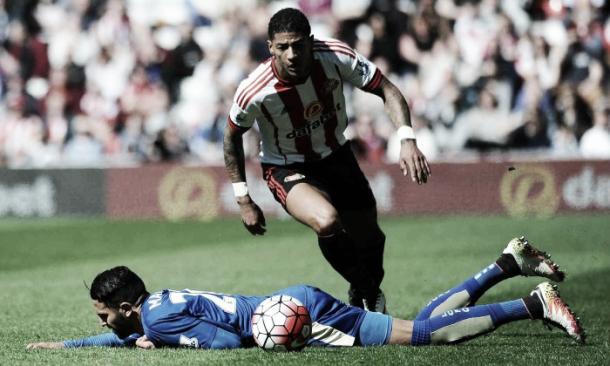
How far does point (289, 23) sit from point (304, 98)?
667 millimetres

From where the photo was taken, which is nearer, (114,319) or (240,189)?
(114,319)

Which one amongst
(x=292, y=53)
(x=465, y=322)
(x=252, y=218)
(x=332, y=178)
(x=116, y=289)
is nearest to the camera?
(x=116, y=289)

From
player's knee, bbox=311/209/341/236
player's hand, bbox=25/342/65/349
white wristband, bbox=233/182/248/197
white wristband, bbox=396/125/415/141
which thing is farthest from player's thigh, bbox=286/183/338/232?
player's hand, bbox=25/342/65/349

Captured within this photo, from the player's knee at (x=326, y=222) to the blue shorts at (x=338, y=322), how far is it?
0.60m

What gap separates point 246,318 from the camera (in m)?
7.14

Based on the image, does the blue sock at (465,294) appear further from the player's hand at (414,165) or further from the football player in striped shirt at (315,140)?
the player's hand at (414,165)

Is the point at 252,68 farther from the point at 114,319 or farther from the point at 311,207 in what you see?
the point at 114,319

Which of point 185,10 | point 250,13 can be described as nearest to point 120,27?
point 185,10

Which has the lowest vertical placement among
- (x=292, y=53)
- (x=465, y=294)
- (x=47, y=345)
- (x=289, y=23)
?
(x=47, y=345)

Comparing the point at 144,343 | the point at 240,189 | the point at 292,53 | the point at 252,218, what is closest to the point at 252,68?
the point at 240,189

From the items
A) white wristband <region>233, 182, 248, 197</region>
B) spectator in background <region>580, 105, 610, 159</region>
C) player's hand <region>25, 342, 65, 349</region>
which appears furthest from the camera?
spectator in background <region>580, 105, 610, 159</region>

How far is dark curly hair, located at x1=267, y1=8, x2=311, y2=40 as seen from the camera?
766 centimetres

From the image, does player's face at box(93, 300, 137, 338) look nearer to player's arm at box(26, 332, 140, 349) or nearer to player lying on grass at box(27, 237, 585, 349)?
player lying on grass at box(27, 237, 585, 349)

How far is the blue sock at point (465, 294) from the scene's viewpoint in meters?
7.88
